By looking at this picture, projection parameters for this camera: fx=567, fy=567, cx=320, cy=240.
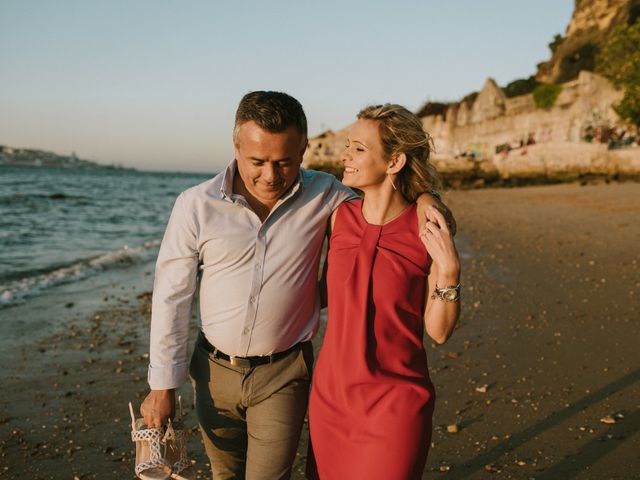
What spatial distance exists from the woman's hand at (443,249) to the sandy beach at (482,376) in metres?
2.05

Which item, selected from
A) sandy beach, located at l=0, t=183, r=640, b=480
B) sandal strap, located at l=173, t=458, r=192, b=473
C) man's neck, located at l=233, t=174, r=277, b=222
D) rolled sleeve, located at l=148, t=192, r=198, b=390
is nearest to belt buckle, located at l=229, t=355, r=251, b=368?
rolled sleeve, located at l=148, t=192, r=198, b=390

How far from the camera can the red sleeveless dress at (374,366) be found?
235 centimetres

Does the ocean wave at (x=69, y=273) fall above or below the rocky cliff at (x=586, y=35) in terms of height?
below

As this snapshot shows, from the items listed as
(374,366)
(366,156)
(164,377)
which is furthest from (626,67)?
(164,377)

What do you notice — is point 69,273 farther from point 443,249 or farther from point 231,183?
point 443,249

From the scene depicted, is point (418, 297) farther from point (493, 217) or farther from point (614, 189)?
point (614, 189)

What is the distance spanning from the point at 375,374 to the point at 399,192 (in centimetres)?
92

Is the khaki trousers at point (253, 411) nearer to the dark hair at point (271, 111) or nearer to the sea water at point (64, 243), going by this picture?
the dark hair at point (271, 111)

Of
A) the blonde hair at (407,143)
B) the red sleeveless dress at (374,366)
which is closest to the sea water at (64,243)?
the red sleeveless dress at (374,366)

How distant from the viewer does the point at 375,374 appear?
94.5 inches

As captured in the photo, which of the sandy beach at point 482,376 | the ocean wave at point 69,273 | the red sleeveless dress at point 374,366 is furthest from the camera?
the ocean wave at point 69,273

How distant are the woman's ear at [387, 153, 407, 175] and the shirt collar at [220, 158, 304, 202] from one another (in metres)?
0.45

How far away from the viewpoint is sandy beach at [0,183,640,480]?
4059 millimetres

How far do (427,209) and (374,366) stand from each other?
29.4 inches
